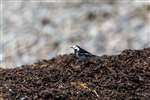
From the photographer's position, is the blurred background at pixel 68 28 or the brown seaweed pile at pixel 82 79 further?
the blurred background at pixel 68 28

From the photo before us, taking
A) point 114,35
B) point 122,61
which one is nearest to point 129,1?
point 114,35

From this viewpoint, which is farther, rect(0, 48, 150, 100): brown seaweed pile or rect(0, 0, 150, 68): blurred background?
rect(0, 0, 150, 68): blurred background

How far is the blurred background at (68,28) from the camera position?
19442 mm

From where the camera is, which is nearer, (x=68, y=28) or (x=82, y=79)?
(x=82, y=79)

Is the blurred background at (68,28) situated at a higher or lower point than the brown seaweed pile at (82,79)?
lower

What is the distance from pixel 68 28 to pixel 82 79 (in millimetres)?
12448

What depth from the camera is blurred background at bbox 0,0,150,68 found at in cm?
1944

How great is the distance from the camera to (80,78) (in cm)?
855

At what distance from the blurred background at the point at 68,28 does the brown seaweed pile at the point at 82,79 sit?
9.26 metres

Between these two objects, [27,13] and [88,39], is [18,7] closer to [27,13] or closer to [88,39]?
[27,13]

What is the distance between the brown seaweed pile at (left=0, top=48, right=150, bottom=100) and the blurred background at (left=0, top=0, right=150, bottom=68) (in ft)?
30.4

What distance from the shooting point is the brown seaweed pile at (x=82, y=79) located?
7.89 meters

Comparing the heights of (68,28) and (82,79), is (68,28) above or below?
below

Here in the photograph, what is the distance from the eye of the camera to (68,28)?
20891 millimetres
